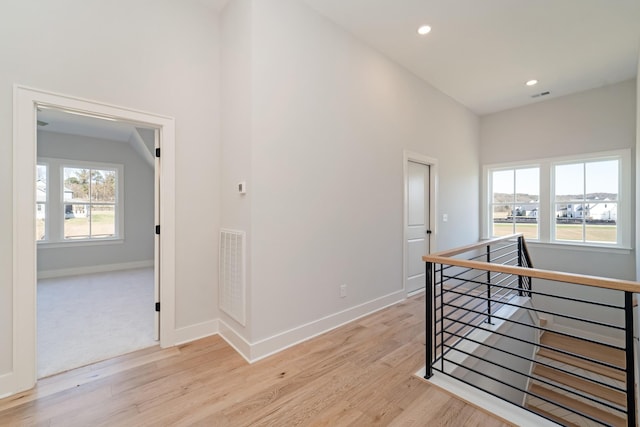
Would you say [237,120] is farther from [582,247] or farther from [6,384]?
[582,247]

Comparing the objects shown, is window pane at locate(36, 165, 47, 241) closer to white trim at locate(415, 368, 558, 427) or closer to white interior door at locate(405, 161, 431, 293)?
white interior door at locate(405, 161, 431, 293)

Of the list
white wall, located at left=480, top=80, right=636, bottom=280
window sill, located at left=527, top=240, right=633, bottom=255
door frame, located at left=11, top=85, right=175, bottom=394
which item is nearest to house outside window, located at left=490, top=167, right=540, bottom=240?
window sill, located at left=527, top=240, right=633, bottom=255

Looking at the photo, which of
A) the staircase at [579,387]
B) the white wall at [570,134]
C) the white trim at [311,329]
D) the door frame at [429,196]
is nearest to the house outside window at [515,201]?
the white wall at [570,134]

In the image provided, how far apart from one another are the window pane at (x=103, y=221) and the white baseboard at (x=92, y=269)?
0.66m

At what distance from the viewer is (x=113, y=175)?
593 centimetres

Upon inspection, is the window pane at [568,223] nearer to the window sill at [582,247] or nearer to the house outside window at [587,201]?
the house outside window at [587,201]

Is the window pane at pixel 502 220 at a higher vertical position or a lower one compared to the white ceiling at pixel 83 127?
lower

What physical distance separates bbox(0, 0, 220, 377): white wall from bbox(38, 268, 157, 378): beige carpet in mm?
486

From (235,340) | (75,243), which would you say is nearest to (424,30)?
(235,340)

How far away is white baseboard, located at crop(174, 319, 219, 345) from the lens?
255cm

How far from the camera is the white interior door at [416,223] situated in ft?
12.9

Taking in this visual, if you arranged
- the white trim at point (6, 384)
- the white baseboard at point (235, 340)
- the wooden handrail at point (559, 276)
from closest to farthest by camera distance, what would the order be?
the wooden handrail at point (559, 276) < the white trim at point (6, 384) < the white baseboard at point (235, 340)

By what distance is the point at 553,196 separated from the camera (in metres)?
4.83

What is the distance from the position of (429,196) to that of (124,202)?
6290 millimetres
